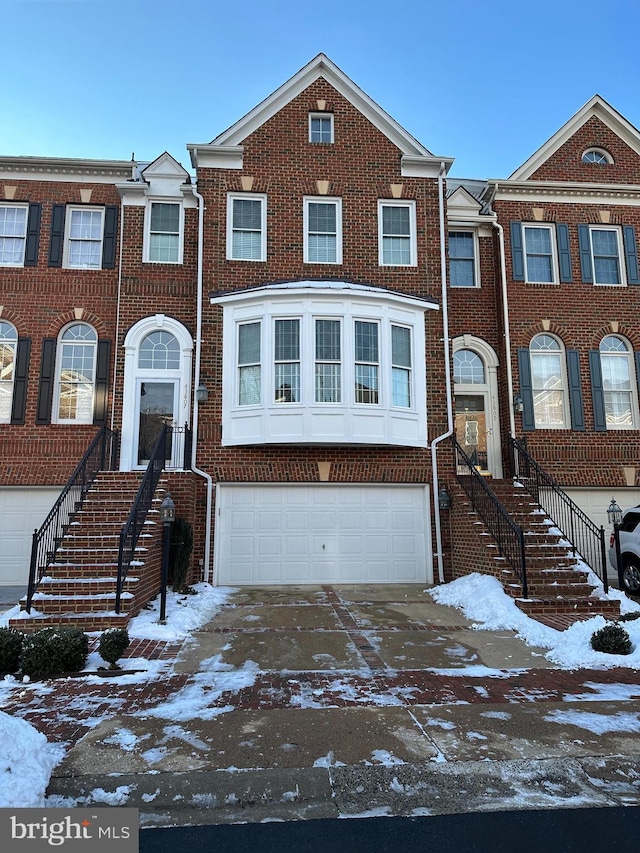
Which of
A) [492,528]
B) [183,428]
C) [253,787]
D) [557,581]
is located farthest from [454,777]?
[183,428]

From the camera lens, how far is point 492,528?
10.9 m

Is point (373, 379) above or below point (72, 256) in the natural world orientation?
below

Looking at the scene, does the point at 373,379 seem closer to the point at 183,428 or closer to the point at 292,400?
the point at 292,400

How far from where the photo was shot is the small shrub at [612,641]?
7.14 metres

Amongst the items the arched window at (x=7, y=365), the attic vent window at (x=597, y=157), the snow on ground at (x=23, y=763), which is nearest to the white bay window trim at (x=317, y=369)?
the arched window at (x=7, y=365)

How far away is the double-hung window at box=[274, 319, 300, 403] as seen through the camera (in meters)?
12.3

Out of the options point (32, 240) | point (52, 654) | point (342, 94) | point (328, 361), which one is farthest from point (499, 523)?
point (32, 240)

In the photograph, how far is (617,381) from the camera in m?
14.9

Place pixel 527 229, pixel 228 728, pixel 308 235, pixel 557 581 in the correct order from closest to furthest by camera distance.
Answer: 1. pixel 228 728
2. pixel 557 581
3. pixel 308 235
4. pixel 527 229

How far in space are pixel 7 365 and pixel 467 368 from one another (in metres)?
11.5

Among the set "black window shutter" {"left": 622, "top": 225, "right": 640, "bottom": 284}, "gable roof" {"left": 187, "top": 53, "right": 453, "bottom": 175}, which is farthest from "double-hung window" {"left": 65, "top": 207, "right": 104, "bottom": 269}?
"black window shutter" {"left": 622, "top": 225, "right": 640, "bottom": 284}

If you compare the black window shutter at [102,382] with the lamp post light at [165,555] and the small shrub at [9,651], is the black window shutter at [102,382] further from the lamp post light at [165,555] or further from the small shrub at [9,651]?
the small shrub at [9,651]

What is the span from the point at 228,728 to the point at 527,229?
570 inches

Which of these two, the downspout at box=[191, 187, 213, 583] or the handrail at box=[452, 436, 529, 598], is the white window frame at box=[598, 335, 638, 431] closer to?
the handrail at box=[452, 436, 529, 598]
